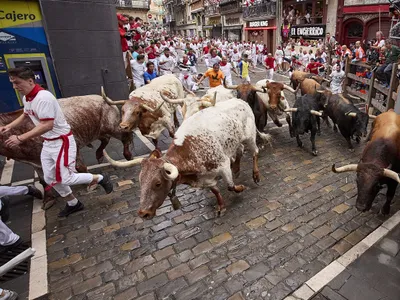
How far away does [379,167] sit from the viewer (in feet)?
13.2

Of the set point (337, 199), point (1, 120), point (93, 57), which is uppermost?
point (93, 57)

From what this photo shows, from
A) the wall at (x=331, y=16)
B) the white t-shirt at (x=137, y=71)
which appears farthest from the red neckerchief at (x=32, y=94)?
the wall at (x=331, y=16)

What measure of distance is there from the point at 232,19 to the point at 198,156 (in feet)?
141

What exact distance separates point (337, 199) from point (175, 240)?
3.17 metres

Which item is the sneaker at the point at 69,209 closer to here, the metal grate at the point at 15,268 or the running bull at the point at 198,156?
the metal grate at the point at 15,268

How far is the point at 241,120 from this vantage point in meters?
5.18

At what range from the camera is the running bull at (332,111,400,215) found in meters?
4.00

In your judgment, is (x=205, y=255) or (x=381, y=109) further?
(x=381, y=109)

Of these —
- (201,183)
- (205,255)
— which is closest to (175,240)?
A: (205,255)

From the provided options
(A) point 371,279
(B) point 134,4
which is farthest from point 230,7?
(A) point 371,279

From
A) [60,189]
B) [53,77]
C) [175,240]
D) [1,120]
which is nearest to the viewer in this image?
[175,240]

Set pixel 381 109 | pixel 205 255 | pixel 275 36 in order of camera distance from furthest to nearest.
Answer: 1. pixel 275 36
2. pixel 381 109
3. pixel 205 255

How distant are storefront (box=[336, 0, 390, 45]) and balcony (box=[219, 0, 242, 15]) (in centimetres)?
1932

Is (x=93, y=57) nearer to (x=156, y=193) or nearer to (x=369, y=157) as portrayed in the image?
(x=156, y=193)
